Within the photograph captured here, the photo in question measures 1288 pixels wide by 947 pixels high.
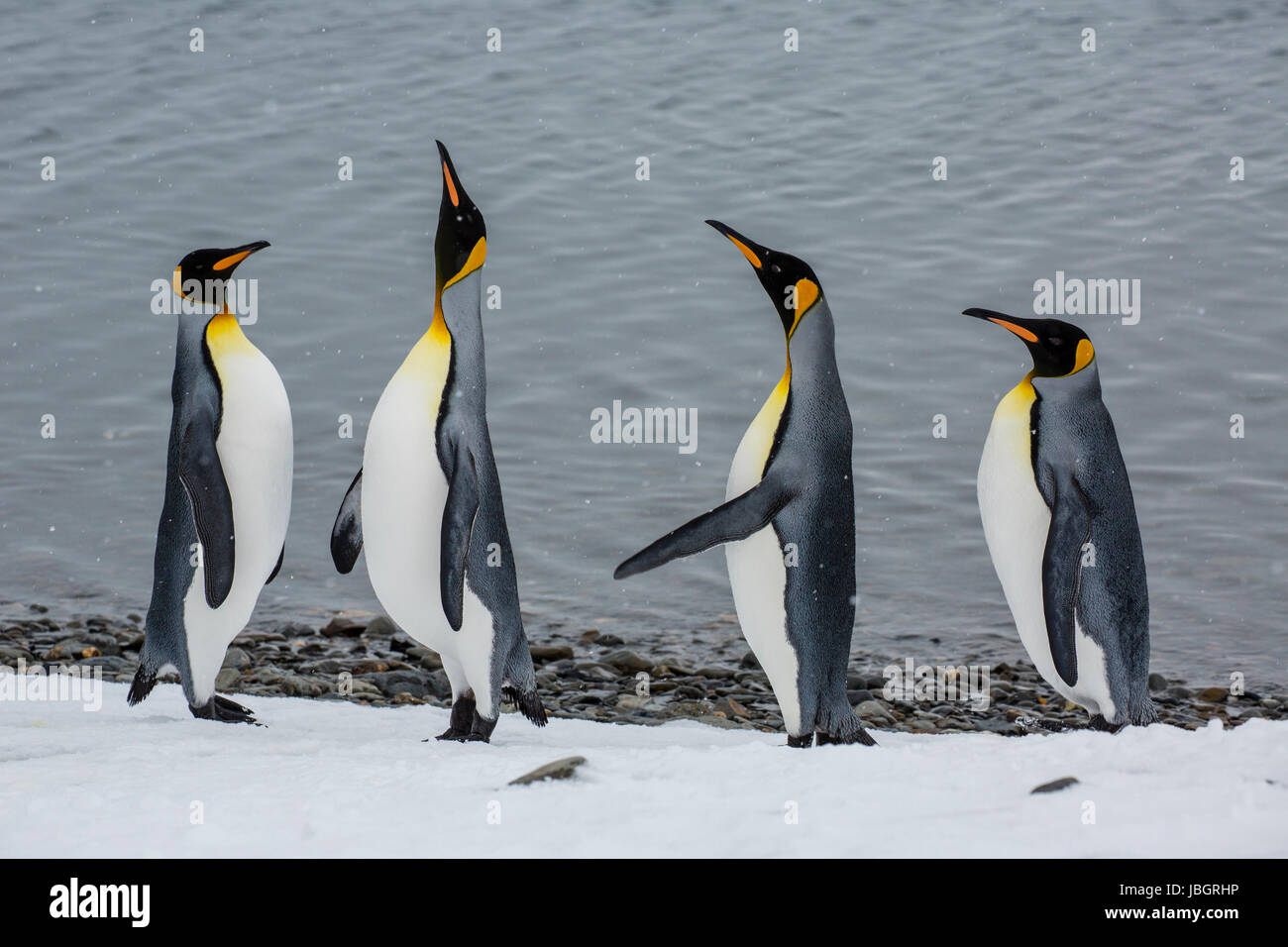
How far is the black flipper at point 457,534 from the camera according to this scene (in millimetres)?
4070

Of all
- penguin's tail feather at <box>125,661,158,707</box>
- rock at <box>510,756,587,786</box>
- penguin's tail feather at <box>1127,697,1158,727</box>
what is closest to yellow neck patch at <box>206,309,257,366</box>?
penguin's tail feather at <box>125,661,158,707</box>

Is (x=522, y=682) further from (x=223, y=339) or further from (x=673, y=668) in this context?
(x=673, y=668)

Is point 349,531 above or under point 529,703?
above

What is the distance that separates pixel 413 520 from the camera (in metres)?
4.30

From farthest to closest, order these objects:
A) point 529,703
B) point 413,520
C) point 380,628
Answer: point 380,628 < point 529,703 < point 413,520

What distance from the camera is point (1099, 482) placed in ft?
14.4

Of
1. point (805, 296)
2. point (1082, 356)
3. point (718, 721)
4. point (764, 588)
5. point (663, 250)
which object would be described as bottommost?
point (718, 721)

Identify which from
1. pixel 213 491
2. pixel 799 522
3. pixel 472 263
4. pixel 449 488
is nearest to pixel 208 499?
pixel 213 491

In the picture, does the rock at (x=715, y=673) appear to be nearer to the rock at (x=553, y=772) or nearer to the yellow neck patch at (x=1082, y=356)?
the yellow neck patch at (x=1082, y=356)

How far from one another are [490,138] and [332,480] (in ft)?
27.1

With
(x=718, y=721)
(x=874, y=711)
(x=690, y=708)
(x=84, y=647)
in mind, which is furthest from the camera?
(x=84, y=647)

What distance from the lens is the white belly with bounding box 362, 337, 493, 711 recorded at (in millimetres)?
4258

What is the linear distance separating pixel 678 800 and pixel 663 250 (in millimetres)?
9897

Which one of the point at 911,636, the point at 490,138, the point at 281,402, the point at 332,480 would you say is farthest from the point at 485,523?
the point at 490,138
